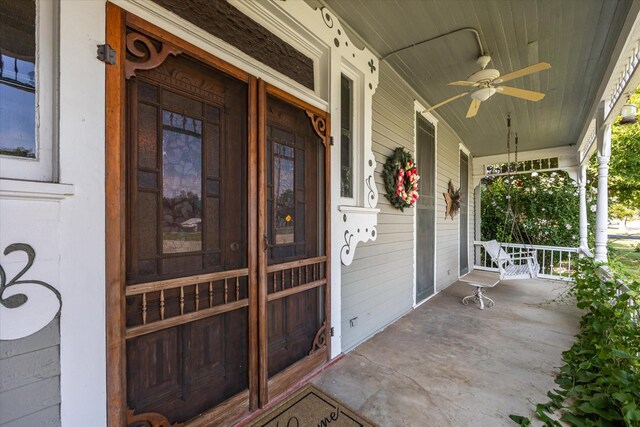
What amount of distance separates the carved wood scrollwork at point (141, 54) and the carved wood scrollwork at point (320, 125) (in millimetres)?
1084

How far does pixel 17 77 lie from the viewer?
3.21 ft

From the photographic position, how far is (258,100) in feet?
5.86

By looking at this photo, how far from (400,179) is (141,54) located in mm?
2633

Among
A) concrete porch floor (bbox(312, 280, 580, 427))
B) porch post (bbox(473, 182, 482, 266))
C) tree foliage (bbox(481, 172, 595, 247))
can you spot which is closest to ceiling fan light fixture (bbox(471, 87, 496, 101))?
concrete porch floor (bbox(312, 280, 580, 427))

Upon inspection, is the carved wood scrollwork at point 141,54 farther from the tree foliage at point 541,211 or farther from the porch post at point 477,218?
the porch post at point 477,218

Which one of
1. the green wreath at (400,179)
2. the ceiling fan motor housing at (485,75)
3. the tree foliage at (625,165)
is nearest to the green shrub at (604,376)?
the green wreath at (400,179)

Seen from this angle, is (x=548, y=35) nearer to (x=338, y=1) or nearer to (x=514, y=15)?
(x=514, y=15)

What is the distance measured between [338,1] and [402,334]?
3.24 metres

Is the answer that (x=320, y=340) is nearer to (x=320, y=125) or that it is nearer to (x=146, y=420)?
(x=146, y=420)

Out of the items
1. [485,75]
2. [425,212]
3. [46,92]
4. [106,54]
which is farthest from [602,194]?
[46,92]

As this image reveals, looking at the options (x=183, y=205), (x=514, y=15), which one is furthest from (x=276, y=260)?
(x=514, y=15)

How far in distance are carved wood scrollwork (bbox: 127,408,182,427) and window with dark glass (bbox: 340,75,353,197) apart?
195 cm

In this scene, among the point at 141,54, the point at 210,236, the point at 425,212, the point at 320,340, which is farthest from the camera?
the point at 425,212

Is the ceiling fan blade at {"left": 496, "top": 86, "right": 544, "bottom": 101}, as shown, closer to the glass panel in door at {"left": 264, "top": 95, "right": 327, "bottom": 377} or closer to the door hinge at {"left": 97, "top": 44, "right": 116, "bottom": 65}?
the glass panel in door at {"left": 264, "top": 95, "right": 327, "bottom": 377}
